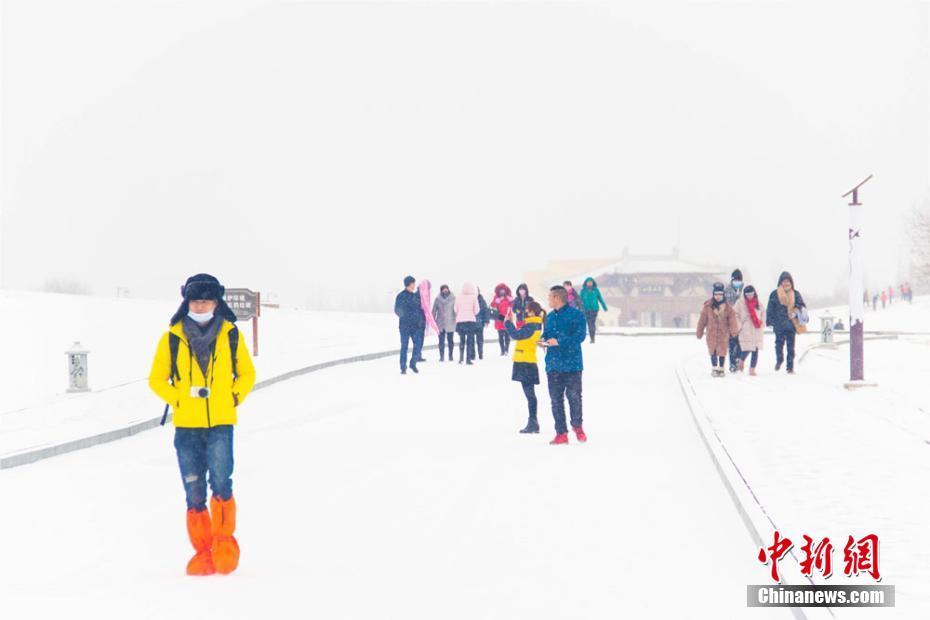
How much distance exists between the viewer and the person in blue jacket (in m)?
12.3

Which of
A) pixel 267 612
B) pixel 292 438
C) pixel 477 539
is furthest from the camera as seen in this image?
pixel 292 438

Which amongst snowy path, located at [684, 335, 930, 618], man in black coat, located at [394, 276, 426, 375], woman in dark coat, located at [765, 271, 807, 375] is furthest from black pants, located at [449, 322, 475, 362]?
woman in dark coat, located at [765, 271, 807, 375]

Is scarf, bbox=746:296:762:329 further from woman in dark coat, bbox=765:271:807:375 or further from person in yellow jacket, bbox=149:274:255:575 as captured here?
person in yellow jacket, bbox=149:274:255:575

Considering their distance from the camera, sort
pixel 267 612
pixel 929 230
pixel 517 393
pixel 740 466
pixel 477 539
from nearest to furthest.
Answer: pixel 267 612 → pixel 477 539 → pixel 740 466 → pixel 517 393 → pixel 929 230

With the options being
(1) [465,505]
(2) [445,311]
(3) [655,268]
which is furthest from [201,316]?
(3) [655,268]

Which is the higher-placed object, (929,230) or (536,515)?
(929,230)

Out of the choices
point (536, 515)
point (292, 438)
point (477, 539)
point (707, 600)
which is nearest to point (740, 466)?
point (536, 515)

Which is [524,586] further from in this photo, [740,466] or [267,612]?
[740,466]

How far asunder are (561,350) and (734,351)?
33.4 ft

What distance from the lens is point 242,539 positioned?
7.75 m

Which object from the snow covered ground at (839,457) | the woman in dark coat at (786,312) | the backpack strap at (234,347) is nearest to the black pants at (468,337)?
the snow covered ground at (839,457)

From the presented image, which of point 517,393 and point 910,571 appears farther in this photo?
point 517,393

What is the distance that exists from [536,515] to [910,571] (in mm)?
2779

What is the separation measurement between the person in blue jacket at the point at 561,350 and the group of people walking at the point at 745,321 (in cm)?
894
